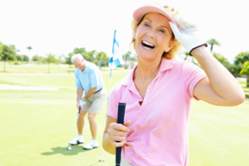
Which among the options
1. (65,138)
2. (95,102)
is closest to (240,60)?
(95,102)

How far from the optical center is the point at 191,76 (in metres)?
1.53

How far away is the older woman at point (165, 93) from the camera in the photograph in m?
1.39

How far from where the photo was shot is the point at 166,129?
154cm

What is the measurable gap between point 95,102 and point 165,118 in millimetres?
3959

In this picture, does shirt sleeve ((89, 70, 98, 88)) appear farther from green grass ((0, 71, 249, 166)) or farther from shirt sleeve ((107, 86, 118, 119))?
shirt sleeve ((107, 86, 118, 119))

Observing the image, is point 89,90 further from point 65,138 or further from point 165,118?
point 165,118

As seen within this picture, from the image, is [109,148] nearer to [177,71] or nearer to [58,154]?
[177,71]

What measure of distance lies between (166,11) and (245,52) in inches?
2363

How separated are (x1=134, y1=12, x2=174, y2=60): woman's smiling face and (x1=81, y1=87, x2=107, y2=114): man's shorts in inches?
148

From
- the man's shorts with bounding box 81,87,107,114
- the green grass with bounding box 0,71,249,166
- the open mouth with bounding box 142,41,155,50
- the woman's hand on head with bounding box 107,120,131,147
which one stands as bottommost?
the green grass with bounding box 0,71,249,166

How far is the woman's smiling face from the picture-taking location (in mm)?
1633

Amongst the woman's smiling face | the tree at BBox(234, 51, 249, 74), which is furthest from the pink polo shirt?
the tree at BBox(234, 51, 249, 74)

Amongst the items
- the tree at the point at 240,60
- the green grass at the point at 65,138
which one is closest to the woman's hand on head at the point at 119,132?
the green grass at the point at 65,138

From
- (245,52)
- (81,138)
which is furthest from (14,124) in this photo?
(245,52)
